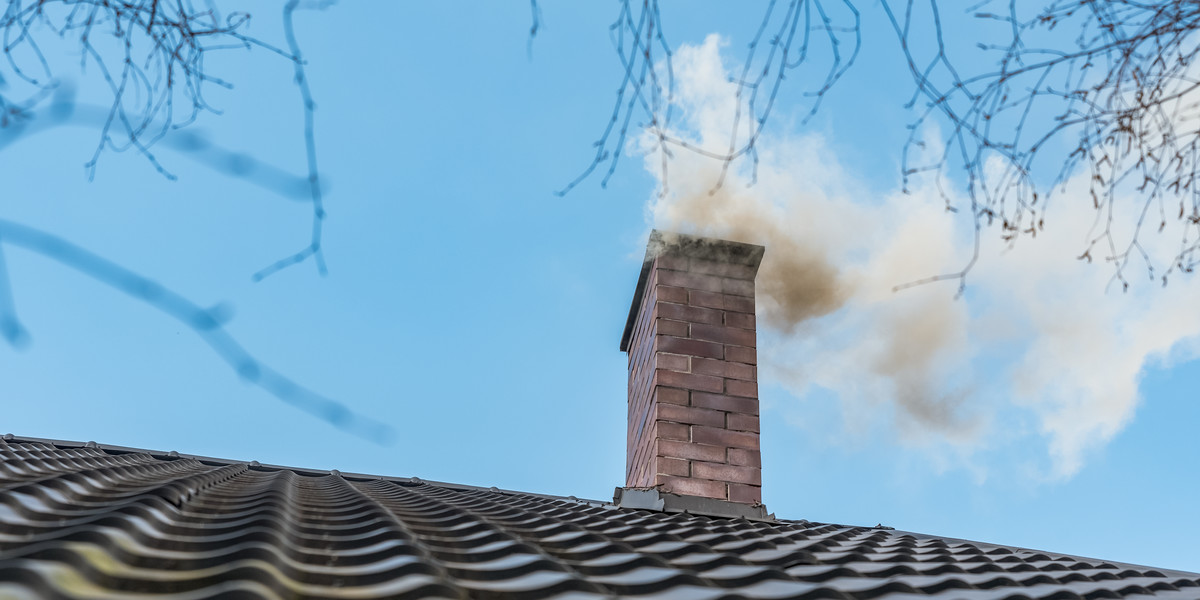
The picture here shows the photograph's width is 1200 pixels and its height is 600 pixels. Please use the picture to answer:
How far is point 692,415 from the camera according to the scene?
5.31m

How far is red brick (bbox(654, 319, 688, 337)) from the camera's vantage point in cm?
558

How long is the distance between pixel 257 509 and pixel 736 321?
3517 millimetres

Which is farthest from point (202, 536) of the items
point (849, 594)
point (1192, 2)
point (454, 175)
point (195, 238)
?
point (1192, 2)

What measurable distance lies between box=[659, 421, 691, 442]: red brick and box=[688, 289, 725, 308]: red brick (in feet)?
2.92

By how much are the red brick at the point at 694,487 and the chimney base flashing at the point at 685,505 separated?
290mm

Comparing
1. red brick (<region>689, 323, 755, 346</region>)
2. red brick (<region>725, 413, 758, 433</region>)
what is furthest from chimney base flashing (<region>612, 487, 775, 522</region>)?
red brick (<region>689, 323, 755, 346</region>)

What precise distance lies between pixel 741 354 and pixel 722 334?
0.18 m

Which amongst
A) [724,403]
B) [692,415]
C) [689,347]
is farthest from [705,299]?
[692,415]

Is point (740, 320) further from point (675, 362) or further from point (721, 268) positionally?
point (675, 362)

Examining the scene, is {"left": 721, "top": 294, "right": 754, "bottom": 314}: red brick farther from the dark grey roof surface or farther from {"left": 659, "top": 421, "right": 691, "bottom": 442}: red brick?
the dark grey roof surface

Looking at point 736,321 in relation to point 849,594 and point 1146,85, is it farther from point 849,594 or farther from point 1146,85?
point 849,594

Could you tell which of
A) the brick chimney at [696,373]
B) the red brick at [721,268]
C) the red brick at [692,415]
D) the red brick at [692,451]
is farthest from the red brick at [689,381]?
the red brick at [721,268]

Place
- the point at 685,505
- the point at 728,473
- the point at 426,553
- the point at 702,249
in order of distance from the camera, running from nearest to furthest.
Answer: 1. the point at 426,553
2. the point at 685,505
3. the point at 728,473
4. the point at 702,249

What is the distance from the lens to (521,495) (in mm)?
5449
